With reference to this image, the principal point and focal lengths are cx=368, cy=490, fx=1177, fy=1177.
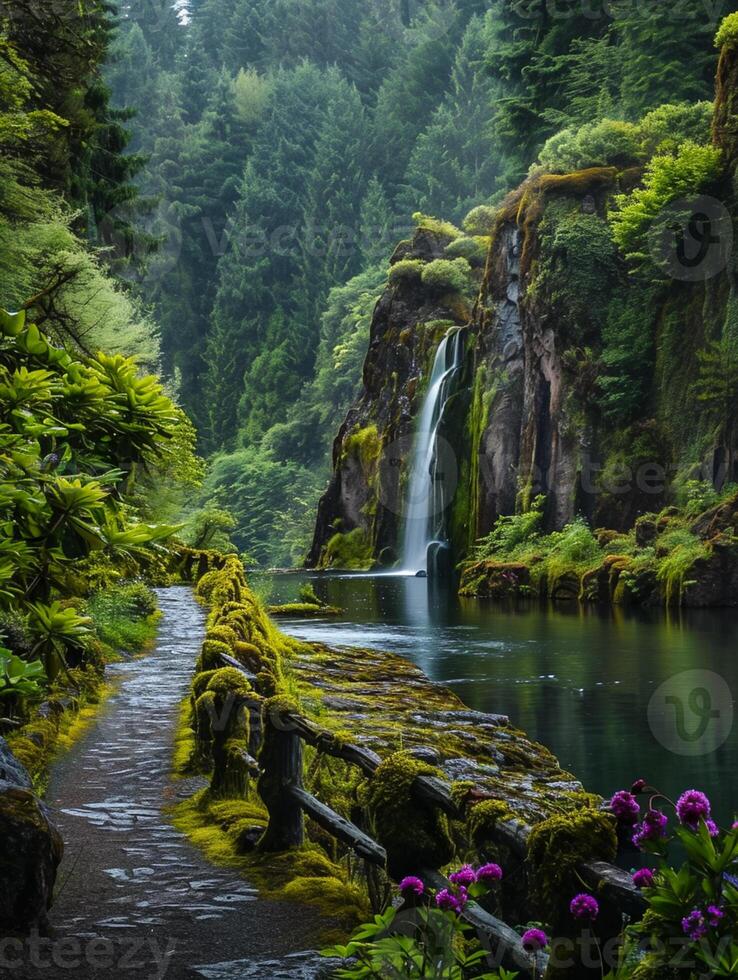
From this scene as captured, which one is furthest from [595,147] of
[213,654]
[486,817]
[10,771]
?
[486,817]

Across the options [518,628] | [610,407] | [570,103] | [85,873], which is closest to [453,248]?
[570,103]

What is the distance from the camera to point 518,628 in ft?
79.5

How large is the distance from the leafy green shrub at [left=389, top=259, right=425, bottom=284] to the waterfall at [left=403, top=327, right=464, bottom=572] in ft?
20.2

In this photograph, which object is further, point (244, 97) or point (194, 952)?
point (244, 97)

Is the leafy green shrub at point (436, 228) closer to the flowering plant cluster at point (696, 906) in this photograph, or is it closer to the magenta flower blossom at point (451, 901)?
the magenta flower blossom at point (451, 901)

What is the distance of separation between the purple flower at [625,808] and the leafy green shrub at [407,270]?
4885cm

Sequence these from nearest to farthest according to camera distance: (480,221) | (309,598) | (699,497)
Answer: (309,598)
(699,497)
(480,221)

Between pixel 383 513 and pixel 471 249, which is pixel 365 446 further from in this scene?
pixel 471 249

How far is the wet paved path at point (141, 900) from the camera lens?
5266 millimetres

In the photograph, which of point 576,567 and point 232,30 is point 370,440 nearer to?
point 576,567

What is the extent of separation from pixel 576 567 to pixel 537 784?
21.1 meters

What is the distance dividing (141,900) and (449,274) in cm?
4597

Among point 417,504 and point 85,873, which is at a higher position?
point 417,504

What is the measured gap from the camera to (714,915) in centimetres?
317
